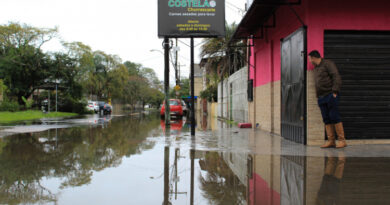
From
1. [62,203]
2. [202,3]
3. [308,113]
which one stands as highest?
[202,3]

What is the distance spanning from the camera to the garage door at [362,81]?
821 centimetres

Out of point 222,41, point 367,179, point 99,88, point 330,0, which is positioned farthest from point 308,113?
point 99,88

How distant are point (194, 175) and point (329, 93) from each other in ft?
13.8

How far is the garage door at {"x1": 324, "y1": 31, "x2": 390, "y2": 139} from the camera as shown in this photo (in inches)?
323

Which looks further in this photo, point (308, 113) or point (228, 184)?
point (308, 113)

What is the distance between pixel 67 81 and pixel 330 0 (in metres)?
32.6

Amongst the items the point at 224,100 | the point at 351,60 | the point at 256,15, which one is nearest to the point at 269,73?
the point at 256,15

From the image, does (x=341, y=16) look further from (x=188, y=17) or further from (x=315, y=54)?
(x=188, y=17)

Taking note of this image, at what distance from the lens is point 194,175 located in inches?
203

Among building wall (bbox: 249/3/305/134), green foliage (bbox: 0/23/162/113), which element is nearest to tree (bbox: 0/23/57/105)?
green foliage (bbox: 0/23/162/113)

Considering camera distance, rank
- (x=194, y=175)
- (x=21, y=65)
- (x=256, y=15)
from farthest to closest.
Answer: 1. (x=21, y=65)
2. (x=256, y=15)
3. (x=194, y=175)

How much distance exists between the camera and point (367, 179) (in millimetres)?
4629

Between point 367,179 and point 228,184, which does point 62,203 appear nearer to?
point 228,184

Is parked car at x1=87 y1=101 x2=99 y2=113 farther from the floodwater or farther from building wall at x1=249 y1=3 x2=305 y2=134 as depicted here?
the floodwater
